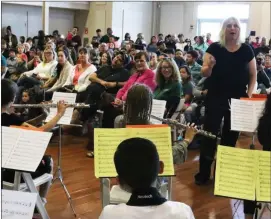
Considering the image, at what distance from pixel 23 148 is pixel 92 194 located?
1622 mm

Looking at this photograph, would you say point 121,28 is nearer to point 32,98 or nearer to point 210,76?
point 32,98

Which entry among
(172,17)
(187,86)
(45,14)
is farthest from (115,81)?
(172,17)

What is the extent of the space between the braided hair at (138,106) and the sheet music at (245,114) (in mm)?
879

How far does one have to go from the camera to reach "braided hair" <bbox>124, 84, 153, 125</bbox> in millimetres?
2457

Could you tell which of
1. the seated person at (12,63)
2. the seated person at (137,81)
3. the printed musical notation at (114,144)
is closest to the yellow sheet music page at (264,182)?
the printed musical notation at (114,144)

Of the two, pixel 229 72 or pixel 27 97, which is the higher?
pixel 229 72

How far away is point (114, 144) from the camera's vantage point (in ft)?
6.50

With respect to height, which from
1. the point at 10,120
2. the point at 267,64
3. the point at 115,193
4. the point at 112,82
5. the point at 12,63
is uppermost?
the point at 267,64

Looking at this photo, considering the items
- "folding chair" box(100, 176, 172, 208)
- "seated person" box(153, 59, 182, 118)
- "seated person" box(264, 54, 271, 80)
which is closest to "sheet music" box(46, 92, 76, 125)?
"seated person" box(153, 59, 182, 118)

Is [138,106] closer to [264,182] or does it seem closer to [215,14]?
[264,182]

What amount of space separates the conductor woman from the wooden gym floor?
54cm

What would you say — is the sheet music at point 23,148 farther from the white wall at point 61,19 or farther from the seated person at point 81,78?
the white wall at point 61,19

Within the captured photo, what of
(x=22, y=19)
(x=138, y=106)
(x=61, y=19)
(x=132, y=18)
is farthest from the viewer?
(x=132, y=18)

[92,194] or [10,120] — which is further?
[92,194]
